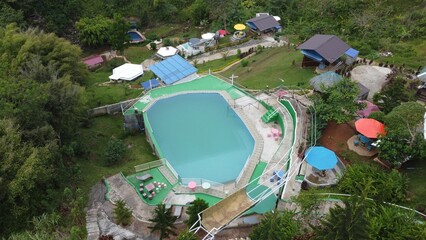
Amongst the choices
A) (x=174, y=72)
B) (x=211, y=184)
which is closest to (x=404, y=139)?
(x=211, y=184)

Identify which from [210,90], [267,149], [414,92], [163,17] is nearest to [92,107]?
[210,90]

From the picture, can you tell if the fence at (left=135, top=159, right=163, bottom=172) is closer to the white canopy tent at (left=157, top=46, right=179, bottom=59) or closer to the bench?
the bench

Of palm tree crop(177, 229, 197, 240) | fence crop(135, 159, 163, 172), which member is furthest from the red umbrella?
fence crop(135, 159, 163, 172)

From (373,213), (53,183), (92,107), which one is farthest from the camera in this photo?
(92,107)

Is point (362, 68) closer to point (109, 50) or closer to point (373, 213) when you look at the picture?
point (373, 213)

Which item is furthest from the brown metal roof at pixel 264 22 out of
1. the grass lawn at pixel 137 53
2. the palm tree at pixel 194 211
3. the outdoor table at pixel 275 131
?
the palm tree at pixel 194 211

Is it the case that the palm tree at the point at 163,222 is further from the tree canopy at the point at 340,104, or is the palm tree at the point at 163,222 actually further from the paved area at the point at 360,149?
the paved area at the point at 360,149
